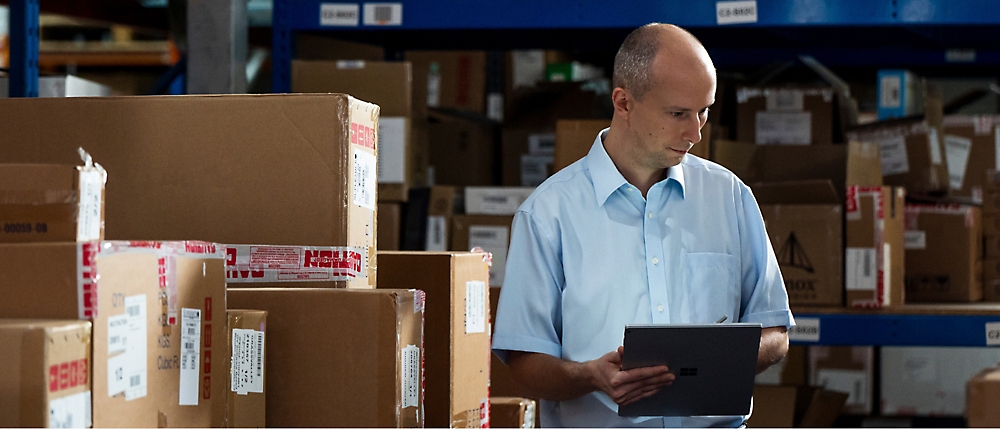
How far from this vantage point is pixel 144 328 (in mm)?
1659

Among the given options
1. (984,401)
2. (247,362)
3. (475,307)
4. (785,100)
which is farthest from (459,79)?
(984,401)

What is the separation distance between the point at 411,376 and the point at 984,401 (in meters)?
0.95

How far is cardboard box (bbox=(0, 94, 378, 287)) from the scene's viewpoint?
206cm

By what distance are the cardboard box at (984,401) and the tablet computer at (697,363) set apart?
44cm

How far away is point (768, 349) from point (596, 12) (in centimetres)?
205

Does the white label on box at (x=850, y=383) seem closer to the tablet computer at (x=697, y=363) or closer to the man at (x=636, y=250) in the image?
the man at (x=636, y=250)

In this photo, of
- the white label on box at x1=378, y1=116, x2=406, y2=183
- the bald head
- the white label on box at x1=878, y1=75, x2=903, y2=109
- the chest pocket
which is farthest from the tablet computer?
the white label on box at x1=878, y1=75, x2=903, y2=109

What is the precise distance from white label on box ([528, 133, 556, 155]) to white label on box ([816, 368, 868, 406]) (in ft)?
7.11

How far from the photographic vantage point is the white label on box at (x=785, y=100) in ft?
14.9

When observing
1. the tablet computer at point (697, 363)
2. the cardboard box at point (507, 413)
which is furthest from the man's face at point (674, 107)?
the cardboard box at point (507, 413)

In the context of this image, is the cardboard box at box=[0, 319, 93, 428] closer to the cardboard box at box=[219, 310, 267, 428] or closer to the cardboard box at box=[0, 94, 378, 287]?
the cardboard box at box=[219, 310, 267, 428]

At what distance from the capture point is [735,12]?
3.94 metres

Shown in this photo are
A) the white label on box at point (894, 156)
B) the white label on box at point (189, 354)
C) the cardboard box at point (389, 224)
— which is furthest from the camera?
the white label on box at point (894, 156)

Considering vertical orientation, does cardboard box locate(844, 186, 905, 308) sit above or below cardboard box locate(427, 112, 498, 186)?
below
